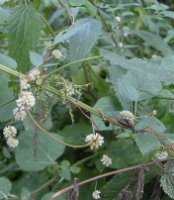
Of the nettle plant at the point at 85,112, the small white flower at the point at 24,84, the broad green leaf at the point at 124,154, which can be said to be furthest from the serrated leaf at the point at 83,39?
the broad green leaf at the point at 124,154

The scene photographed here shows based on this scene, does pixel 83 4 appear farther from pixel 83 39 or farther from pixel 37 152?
pixel 37 152

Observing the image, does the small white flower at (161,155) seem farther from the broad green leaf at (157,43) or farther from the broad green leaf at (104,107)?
the broad green leaf at (157,43)

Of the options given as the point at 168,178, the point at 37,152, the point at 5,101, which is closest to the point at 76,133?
the point at 37,152

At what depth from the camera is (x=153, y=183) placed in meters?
0.81

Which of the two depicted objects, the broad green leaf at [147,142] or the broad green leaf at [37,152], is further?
the broad green leaf at [37,152]

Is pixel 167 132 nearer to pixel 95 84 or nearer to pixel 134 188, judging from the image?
pixel 134 188

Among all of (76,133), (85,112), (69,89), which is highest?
(69,89)

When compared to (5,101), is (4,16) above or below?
above

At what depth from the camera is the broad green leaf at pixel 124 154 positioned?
83 cm

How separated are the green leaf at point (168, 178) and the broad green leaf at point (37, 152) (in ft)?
0.98

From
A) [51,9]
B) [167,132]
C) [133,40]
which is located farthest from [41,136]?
[51,9]

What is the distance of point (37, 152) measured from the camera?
925 mm

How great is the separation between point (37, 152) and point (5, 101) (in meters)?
0.16

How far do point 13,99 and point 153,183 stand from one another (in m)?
0.30
